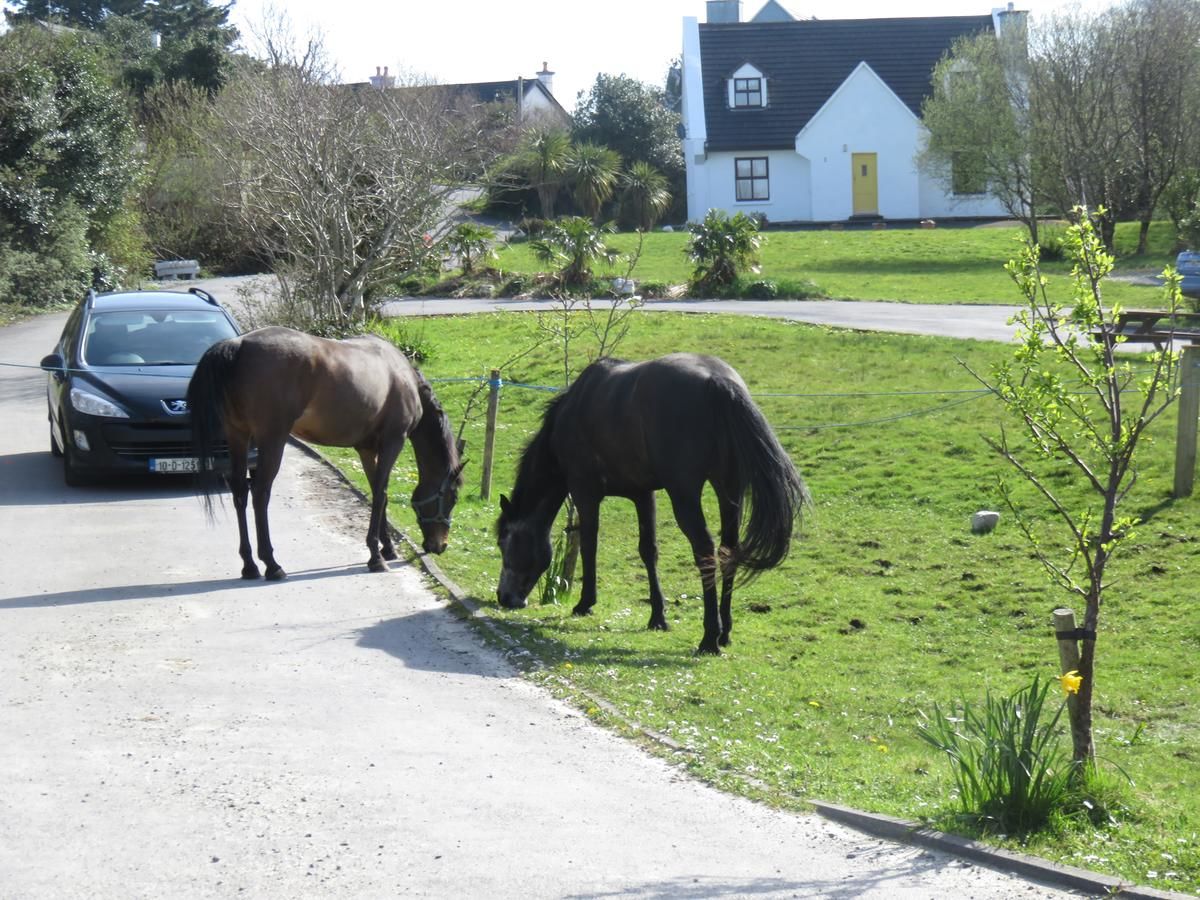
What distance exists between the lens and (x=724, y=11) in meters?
66.6

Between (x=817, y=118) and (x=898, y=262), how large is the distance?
54.7 feet

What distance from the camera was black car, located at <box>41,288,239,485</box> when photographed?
564 inches

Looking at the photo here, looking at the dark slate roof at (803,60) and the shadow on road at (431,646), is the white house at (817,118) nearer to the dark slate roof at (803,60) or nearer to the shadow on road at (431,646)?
the dark slate roof at (803,60)

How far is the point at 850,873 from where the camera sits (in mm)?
5406

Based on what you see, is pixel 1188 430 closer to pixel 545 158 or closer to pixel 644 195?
pixel 545 158

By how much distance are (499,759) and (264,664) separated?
233 cm

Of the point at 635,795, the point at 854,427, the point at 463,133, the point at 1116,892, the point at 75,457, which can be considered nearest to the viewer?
the point at 1116,892

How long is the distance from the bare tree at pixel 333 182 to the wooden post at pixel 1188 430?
13174 millimetres

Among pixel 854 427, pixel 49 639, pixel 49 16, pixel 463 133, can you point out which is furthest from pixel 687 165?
pixel 49 639

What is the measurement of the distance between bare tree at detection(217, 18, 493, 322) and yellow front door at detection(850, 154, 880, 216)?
33137 mm

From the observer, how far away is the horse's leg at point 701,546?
9.29 m

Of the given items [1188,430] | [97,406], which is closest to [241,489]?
[97,406]

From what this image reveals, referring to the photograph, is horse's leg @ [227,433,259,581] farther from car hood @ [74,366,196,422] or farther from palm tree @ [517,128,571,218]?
palm tree @ [517,128,571,218]

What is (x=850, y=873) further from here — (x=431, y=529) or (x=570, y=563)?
(x=431, y=529)
